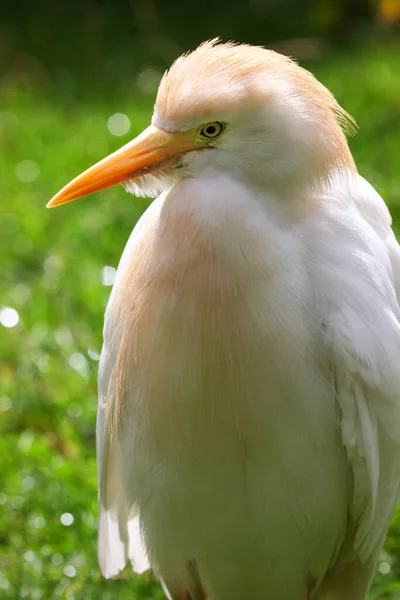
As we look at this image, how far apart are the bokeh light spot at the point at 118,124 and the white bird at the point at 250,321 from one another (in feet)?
12.8

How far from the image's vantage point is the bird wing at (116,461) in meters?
2.58

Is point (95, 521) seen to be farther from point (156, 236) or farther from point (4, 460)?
point (156, 236)

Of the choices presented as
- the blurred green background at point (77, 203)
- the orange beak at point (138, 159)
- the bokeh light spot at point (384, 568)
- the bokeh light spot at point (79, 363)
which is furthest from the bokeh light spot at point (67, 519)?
the orange beak at point (138, 159)

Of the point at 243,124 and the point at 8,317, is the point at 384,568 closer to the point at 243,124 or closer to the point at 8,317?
the point at 243,124

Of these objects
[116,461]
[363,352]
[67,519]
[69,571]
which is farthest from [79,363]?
[363,352]

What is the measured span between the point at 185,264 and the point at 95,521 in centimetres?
145

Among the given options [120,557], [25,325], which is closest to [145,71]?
[25,325]

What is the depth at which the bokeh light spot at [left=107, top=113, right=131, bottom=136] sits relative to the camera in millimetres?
6432

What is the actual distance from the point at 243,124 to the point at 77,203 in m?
3.52

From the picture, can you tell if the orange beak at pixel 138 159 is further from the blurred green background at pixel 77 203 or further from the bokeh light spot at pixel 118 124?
the bokeh light spot at pixel 118 124

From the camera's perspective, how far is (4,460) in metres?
3.78

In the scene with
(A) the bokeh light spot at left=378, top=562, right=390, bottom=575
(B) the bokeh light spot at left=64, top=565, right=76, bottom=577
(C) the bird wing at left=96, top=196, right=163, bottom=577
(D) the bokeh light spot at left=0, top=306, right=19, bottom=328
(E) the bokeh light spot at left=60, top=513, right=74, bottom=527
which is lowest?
(A) the bokeh light spot at left=378, top=562, right=390, bottom=575

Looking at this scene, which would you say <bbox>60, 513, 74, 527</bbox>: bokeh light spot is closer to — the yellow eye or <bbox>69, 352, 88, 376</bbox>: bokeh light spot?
<bbox>69, 352, 88, 376</bbox>: bokeh light spot

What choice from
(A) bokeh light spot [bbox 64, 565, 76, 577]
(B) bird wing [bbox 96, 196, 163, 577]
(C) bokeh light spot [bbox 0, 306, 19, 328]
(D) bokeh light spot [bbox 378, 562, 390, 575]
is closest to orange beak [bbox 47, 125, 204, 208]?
(B) bird wing [bbox 96, 196, 163, 577]
